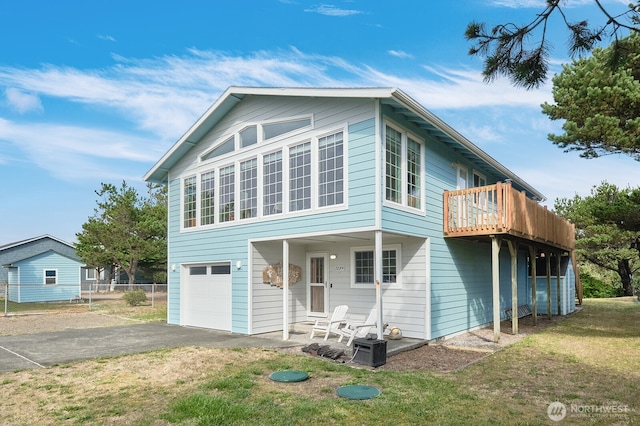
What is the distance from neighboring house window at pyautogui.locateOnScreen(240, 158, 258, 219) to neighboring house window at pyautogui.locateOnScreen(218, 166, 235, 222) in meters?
0.43

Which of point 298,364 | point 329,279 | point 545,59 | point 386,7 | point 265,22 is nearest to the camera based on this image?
point 545,59

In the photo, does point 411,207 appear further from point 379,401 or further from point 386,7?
point 379,401

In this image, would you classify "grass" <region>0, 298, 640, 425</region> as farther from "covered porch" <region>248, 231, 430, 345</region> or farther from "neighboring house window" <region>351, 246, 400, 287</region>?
"neighboring house window" <region>351, 246, 400, 287</region>

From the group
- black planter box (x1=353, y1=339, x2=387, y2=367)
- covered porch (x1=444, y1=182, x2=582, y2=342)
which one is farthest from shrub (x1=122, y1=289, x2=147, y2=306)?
black planter box (x1=353, y1=339, x2=387, y2=367)

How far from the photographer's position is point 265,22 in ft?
44.1

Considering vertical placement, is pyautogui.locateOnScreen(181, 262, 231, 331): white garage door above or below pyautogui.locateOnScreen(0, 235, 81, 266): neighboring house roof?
below

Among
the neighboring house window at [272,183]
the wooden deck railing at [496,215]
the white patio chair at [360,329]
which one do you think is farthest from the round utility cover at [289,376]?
the wooden deck railing at [496,215]

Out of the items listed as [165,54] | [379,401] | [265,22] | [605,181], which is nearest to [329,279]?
[379,401]

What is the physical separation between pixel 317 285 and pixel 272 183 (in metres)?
3.32

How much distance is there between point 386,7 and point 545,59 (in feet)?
18.4

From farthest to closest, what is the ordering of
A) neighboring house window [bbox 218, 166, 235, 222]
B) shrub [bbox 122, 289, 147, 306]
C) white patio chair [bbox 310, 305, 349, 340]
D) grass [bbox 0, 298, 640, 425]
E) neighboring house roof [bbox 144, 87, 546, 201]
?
shrub [bbox 122, 289, 147, 306], neighboring house window [bbox 218, 166, 235, 222], white patio chair [bbox 310, 305, 349, 340], neighboring house roof [bbox 144, 87, 546, 201], grass [bbox 0, 298, 640, 425]

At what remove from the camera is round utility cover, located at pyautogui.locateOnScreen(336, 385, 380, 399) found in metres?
5.68

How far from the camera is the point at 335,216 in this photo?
9.47m

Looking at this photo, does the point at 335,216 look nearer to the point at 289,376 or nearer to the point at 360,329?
the point at 360,329
